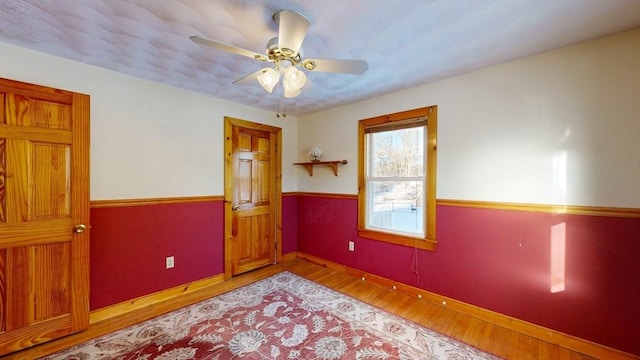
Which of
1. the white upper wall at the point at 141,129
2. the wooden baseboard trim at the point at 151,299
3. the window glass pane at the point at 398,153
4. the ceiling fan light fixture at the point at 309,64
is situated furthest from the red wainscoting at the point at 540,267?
A: the white upper wall at the point at 141,129

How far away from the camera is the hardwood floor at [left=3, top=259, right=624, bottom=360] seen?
185cm

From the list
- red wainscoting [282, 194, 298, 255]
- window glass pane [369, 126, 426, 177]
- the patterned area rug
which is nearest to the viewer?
the patterned area rug

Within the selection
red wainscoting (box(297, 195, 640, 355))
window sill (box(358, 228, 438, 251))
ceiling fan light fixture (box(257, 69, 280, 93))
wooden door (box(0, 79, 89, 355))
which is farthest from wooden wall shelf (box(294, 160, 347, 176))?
wooden door (box(0, 79, 89, 355))

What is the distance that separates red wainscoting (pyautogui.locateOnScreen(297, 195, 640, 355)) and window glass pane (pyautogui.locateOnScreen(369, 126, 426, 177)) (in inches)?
22.2

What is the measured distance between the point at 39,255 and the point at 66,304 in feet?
1.48

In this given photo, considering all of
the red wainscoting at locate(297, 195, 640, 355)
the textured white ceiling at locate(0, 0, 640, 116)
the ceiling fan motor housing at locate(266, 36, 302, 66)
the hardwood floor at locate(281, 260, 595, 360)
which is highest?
the textured white ceiling at locate(0, 0, 640, 116)

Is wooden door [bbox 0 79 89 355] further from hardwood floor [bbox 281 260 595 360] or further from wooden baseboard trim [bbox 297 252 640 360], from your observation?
wooden baseboard trim [bbox 297 252 640 360]

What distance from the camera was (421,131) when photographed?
2.73 metres

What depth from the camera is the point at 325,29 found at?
1657mm

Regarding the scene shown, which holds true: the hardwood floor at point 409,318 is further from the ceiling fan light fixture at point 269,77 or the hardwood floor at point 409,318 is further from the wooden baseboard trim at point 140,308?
the ceiling fan light fixture at point 269,77

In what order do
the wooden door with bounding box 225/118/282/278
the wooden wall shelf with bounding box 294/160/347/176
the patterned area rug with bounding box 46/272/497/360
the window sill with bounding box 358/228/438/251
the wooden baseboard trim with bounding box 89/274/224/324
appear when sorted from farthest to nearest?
the wooden wall shelf with bounding box 294/160/347/176 < the wooden door with bounding box 225/118/282/278 < the window sill with bounding box 358/228/438/251 < the wooden baseboard trim with bounding box 89/274/224/324 < the patterned area rug with bounding box 46/272/497/360

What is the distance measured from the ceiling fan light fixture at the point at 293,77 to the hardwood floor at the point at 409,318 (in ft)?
7.34

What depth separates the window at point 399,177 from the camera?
2617 mm

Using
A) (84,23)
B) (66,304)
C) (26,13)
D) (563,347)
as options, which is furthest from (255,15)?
(563,347)
